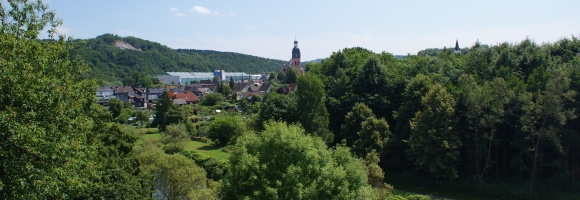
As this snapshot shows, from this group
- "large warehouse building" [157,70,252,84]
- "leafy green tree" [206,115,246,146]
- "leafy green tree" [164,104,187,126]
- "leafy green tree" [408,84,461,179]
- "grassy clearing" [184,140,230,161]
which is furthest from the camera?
"large warehouse building" [157,70,252,84]

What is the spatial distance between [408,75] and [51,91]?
27105mm

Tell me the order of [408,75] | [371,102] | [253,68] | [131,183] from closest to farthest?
[131,183] → [371,102] → [408,75] → [253,68]

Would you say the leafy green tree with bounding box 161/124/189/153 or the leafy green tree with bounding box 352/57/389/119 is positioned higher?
the leafy green tree with bounding box 352/57/389/119

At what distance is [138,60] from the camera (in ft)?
472

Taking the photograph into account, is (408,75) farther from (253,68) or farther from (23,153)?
(253,68)

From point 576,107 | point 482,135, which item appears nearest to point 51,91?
point 482,135

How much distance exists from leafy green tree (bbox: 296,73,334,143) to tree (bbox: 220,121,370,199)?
13.7 m

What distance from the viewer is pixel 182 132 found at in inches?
1288

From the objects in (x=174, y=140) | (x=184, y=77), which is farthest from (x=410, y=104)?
(x=184, y=77)

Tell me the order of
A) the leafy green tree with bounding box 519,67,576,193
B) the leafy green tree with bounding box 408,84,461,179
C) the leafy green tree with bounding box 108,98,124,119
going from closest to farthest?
1. the leafy green tree with bounding box 519,67,576,193
2. the leafy green tree with bounding box 408,84,461,179
3. the leafy green tree with bounding box 108,98,124,119

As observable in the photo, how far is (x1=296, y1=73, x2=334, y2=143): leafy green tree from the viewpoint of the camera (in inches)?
1073

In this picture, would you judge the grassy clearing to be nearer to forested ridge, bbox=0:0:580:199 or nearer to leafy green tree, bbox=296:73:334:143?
forested ridge, bbox=0:0:580:199

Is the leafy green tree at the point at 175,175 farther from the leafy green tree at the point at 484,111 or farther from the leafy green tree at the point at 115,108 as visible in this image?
the leafy green tree at the point at 115,108

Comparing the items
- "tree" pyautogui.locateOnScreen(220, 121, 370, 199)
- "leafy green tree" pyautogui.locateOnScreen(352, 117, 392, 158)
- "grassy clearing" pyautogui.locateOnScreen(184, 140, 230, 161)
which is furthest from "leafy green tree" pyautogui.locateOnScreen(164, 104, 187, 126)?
"tree" pyautogui.locateOnScreen(220, 121, 370, 199)
